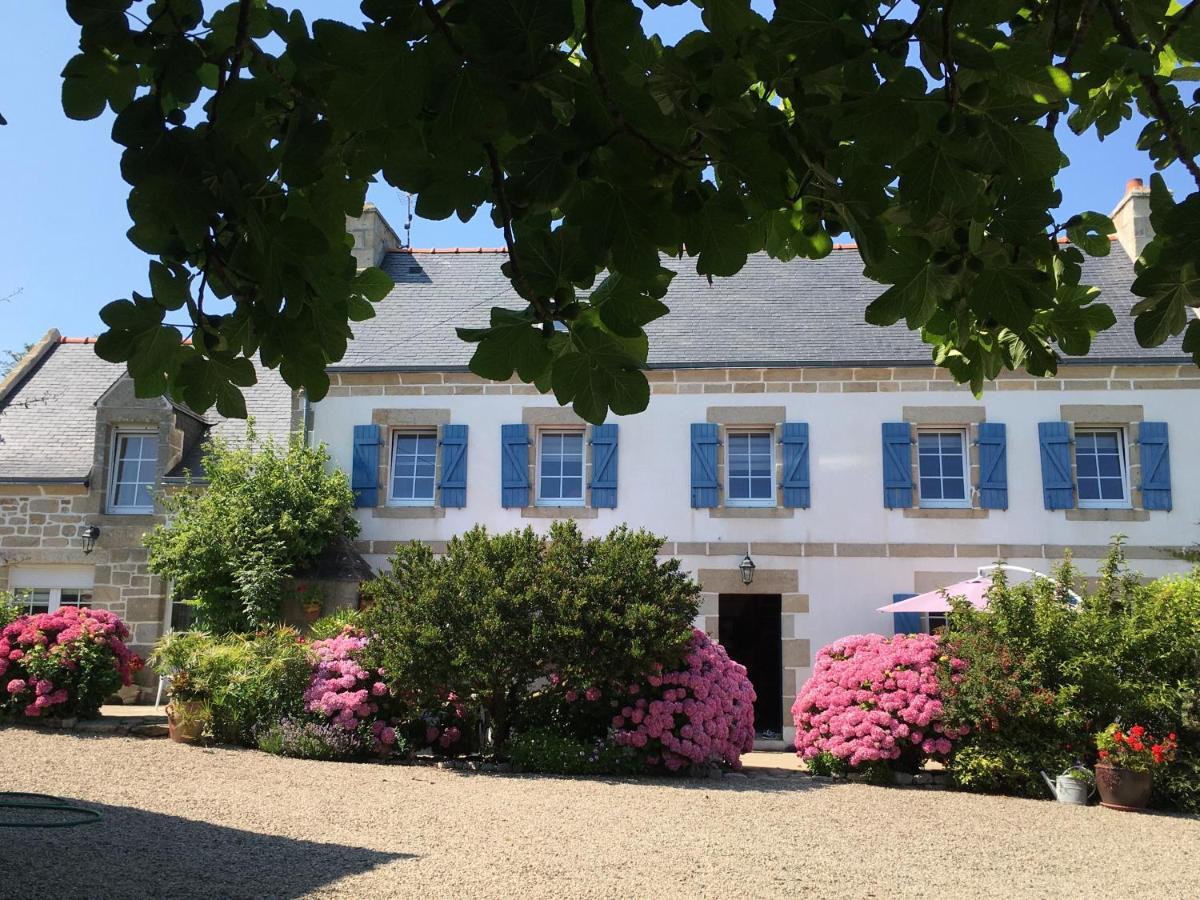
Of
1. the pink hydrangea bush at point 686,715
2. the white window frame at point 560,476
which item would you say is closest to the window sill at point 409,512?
the white window frame at point 560,476

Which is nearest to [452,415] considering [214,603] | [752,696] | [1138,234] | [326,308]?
[214,603]

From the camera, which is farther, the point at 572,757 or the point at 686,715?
the point at 686,715

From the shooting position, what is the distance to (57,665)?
1046cm

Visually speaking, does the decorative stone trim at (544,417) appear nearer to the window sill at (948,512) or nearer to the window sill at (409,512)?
the window sill at (409,512)

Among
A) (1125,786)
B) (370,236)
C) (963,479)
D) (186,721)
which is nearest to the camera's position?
(1125,786)

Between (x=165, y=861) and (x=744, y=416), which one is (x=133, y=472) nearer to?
(x=744, y=416)

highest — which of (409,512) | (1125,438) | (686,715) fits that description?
(1125,438)

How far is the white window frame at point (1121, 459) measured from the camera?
41.5 ft

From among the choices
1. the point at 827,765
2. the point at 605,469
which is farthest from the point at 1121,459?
the point at 605,469

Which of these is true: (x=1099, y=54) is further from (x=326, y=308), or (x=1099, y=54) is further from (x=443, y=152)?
(x=326, y=308)

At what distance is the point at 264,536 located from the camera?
478 inches

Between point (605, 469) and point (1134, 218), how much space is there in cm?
766

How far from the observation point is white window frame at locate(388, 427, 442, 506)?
13.3 meters

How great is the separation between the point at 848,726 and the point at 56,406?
1155 centimetres
